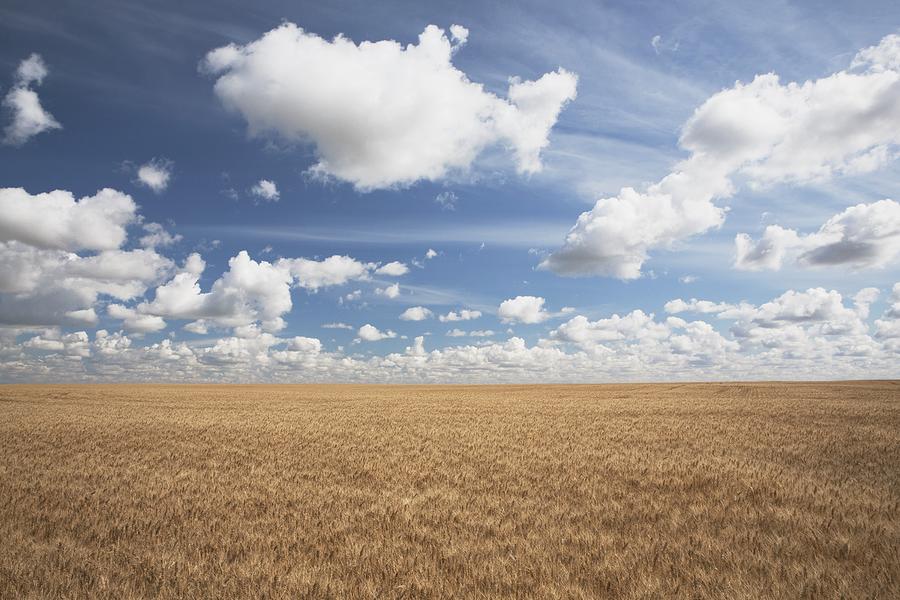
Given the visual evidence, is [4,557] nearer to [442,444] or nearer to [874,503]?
[442,444]

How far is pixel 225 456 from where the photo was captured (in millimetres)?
15820

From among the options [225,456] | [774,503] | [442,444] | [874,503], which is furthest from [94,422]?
[874,503]

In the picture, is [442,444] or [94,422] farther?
[94,422]

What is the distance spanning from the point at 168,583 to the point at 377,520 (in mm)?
3458

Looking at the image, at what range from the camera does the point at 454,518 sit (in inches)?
351

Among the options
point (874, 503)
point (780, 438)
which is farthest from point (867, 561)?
point (780, 438)

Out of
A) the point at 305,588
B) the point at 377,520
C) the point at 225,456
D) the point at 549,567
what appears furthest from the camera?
the point at 225,456

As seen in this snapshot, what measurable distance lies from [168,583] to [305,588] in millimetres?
1836

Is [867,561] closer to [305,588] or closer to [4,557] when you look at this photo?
[305,588]

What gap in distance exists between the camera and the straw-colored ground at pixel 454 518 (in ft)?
20.2

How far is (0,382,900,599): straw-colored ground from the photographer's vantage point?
6.15m

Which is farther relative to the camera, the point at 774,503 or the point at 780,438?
the point at 780,438

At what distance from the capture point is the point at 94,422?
25.7m

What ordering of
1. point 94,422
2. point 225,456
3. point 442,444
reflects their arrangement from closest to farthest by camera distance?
point 225,456 < point 442,444 < point 94,422
